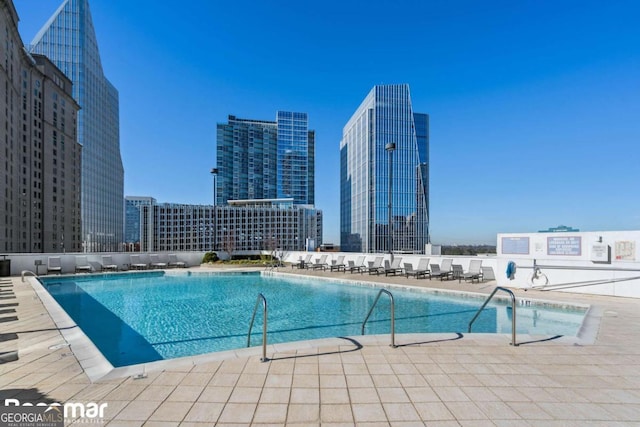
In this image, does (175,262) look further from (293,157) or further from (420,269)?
(293,157)

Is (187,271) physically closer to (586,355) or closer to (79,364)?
(79,364)

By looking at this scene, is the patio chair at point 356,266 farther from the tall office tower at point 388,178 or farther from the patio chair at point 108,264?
the tall office tower at point 388,178

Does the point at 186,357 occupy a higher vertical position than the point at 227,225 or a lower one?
lower

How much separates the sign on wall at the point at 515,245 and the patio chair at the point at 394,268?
Result: 4.83 metres

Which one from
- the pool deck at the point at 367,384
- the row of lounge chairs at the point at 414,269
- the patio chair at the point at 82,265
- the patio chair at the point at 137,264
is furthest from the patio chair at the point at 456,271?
the patio chair at the point at 82,265

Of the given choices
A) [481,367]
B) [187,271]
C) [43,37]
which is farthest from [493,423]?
[43,37]

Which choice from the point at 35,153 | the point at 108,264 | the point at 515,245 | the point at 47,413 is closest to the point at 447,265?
the point at 515,245

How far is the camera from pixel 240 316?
27.6 ft

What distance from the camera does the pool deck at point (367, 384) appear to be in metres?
2.79

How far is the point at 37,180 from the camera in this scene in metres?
57.7

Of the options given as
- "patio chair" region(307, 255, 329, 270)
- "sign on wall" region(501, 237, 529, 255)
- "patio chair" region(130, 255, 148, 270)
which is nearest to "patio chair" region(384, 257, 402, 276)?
"patio chair" region(307, 255, 329, 270)

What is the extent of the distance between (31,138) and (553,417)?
3082 inches

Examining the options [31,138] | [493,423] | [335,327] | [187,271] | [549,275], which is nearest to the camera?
[493,423]

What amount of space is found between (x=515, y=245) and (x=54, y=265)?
2139 centimetres
